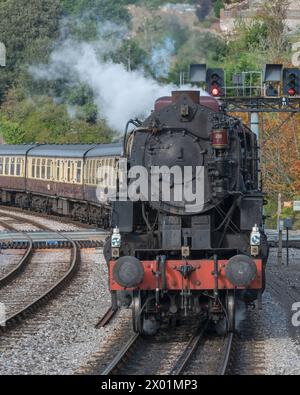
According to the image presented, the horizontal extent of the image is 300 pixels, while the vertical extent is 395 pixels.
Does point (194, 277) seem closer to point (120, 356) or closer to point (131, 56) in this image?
point (120, 356)

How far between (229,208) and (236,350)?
209 centimetres

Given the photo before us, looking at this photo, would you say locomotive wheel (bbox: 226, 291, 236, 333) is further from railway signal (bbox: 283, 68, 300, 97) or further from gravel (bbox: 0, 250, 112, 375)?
railway signal (bbox: 283, 68, 300, 97)

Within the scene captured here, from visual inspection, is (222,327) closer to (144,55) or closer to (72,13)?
(144,55)

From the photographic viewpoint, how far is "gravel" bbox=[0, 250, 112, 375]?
11.4m

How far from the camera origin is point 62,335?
13.4 m

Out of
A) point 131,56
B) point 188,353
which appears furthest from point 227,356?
point 131,56

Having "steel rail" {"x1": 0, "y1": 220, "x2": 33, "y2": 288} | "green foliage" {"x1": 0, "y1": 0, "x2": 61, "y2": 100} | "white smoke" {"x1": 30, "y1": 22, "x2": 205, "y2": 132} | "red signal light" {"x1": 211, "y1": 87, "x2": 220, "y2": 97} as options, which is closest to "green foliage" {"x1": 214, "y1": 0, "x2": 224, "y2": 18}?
"green foliage" {"x1": 0, "y1": 0, "x2": 61, "y2": 100}

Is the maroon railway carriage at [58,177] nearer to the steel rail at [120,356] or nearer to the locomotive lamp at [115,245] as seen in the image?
the locomotive lamp at [115,245]

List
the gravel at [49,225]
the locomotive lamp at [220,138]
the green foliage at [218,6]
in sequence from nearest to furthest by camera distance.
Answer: the locomotive lamp at [220,138] → the gravel at [49,225] → the green foliage at [218,6]

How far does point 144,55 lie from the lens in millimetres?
49906

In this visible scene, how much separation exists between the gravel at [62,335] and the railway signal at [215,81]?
624 cm

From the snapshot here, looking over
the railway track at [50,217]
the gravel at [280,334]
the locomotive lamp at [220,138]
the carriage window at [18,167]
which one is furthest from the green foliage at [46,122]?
the locomotive lamp at [220,138]

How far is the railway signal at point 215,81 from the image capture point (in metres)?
22.8
